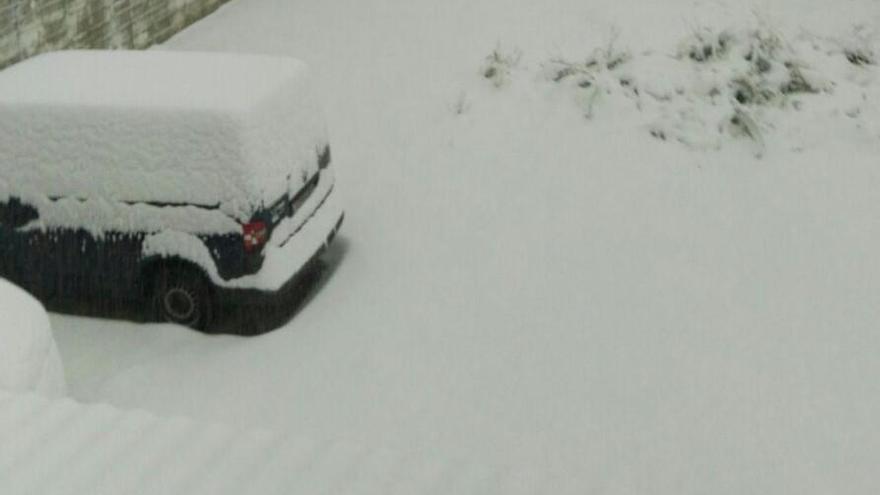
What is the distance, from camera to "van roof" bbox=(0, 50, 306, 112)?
689 cm

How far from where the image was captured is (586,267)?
322 inches

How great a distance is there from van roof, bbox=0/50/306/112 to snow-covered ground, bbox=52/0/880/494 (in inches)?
62.0

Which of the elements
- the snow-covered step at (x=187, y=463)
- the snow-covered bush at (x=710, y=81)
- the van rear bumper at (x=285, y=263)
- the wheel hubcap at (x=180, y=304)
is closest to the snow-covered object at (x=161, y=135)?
the van rear bumper at (x=285, y=263)

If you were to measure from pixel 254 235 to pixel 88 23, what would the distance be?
204 inches

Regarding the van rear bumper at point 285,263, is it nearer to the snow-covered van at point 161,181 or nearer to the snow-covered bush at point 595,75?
the snow-covered van at point 161,181

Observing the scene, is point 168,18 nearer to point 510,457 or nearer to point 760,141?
point 760,141

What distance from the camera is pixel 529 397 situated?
672 centimetres

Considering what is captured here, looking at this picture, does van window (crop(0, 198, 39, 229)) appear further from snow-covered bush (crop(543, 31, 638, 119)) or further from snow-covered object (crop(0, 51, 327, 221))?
snow-covered bush (crop(543, 31, 638, 119))

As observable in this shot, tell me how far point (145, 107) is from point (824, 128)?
20.1 ft

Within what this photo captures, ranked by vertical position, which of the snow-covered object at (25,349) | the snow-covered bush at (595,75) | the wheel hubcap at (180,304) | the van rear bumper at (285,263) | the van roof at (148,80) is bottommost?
the wheel hubcap at (180,304)

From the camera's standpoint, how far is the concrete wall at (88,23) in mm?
9727

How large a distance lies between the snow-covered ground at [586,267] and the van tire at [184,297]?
0.46 feet

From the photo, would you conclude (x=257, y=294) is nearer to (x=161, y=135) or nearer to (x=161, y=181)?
(x=161, y=181)

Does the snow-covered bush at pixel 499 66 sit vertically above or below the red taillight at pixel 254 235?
below
